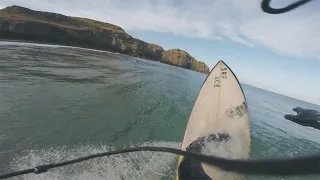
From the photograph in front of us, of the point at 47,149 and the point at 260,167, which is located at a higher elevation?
the point at 260,167

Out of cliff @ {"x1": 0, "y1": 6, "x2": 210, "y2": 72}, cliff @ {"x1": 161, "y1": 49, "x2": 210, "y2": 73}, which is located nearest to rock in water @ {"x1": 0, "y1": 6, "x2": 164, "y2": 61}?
cliff @ {"x1": 0, "y1": 6, "x2": 210, "y2": 72}

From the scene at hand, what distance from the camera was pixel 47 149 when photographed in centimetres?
1004

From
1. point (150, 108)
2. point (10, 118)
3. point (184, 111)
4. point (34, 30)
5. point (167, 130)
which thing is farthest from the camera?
point (34, 30)

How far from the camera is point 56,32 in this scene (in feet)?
253

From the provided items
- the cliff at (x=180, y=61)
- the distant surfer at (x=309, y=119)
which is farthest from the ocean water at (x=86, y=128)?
the cliff at (x=180, y=61)

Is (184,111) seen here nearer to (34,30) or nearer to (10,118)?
(10,118)

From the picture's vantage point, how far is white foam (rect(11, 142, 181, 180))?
847cm

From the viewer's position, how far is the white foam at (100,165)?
847cm

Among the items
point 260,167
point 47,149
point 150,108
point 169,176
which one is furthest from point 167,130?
point 260,167

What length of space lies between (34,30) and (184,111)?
201 ft

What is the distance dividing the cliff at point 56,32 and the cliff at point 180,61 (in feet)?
28.8

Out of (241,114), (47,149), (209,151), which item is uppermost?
(241,114)

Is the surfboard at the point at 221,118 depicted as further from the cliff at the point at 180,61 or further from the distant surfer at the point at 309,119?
the cliff at the point at 180,61

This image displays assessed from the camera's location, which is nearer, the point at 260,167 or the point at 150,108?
the point at 260,167
